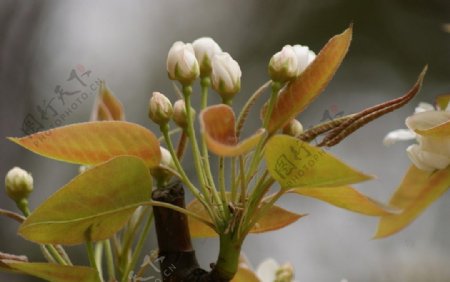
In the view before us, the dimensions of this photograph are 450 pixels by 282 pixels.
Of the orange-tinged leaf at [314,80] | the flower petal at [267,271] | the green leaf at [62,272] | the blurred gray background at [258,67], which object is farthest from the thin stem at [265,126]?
the blurred gray background at [258,67]

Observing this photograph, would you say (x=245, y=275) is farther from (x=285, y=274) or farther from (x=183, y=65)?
(x=183, y=65)

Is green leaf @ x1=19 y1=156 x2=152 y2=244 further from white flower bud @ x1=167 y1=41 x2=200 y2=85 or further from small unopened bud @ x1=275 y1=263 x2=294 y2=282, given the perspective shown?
small unopened bud @ x1=275 y1=263 x2=294 y2=282

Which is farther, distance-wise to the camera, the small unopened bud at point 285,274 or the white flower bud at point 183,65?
the small unopened bud at point 285,274

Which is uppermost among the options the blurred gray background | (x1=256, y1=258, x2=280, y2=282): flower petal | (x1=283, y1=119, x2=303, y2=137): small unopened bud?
(x1=283, y1=119, x2=303, y2=137): small unopened bud

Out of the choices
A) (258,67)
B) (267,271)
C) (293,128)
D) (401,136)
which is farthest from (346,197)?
(258,67)

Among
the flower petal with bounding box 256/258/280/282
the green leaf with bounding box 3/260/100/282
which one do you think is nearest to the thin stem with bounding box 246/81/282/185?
the green leaf with bounding box 3/260/100/282

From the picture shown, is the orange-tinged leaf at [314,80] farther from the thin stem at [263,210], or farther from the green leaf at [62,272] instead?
the green leaf at [62,272]
